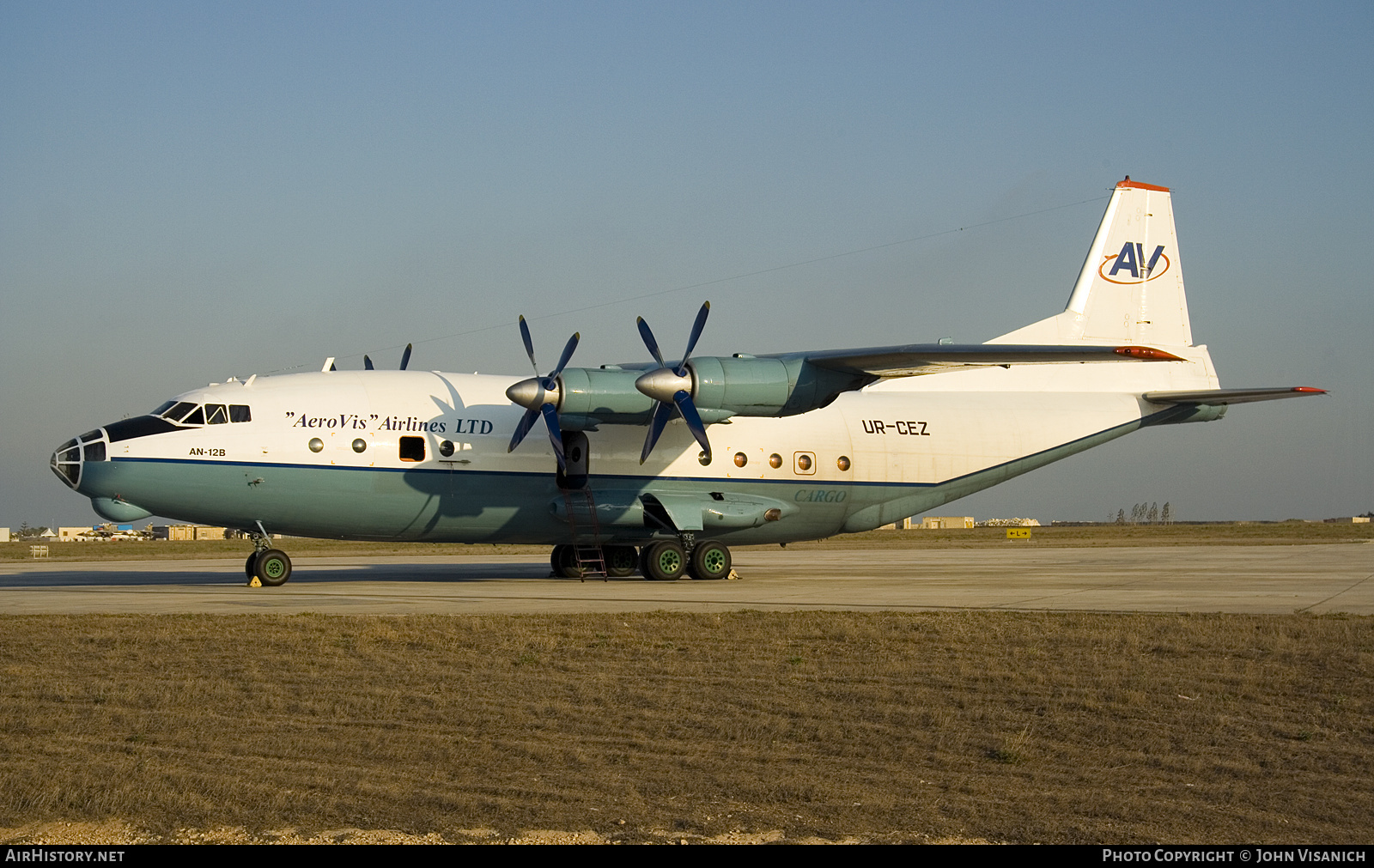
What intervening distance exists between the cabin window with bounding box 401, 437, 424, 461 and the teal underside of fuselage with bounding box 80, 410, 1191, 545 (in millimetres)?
279

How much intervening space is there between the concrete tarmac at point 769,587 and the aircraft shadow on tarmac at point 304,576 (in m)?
0.06

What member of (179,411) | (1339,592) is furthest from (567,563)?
(1339,592)

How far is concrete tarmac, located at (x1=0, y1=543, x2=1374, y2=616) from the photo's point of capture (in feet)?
63.8

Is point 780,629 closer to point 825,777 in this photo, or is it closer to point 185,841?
point 825,777

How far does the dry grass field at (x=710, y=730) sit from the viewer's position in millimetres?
6945

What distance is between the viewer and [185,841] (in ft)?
21.3

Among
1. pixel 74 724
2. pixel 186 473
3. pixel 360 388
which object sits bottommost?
pixel 74 724

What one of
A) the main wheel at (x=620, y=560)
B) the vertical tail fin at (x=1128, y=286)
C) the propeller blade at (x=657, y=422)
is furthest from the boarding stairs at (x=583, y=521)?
the vertical tail fin at (x=1128, y=286)

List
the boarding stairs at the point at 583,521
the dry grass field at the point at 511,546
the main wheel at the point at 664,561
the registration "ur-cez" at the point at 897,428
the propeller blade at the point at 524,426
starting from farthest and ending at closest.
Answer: the dry grass field at the point at 511,546
the registration "ur-cez" at the point at 897,428
the main wheel at the point at 664,561
the boarding stairs at the point at 583,521
the propeller blade at the point at 524,426

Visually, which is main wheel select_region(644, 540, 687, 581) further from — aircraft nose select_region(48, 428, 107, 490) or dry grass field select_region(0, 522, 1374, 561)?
dry grass field select_region(0, 522, 1374, 561)

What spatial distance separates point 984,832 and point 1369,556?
34.5 m

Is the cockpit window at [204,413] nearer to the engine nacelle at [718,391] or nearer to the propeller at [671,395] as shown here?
the engine nacelle at [718,391]

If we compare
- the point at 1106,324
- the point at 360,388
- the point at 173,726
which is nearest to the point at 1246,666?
the point at 173,726

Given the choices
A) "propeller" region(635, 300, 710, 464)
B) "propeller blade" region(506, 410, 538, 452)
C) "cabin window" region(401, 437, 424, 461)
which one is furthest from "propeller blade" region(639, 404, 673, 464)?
"cabin window" region(401, 437, 424, 461)
